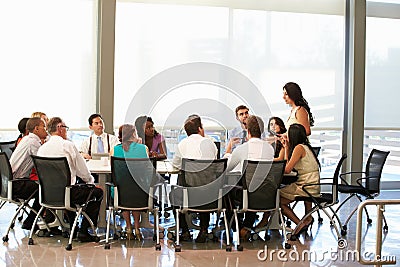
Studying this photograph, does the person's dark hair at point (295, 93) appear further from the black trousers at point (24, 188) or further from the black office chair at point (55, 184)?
the black trousers at point (24, 188)

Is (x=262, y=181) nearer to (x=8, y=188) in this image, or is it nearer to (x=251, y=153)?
(x=251, y=153)

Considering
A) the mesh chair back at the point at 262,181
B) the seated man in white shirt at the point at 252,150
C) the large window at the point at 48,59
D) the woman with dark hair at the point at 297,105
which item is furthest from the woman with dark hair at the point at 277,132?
the large window at the point at 48,59

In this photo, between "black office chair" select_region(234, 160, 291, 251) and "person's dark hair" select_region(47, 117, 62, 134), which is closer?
"black office chair" select_region(234, 160, 291, 251)

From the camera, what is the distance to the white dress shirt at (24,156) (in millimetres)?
6773

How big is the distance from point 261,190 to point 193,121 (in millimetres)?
946

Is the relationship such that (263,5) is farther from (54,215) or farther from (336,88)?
(54,215)

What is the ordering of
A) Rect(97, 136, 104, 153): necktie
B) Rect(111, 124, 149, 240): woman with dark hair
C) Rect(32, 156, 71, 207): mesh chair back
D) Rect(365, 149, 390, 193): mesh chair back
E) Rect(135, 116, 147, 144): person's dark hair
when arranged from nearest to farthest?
Rect(32, 156, 71, 207): mesh chair back < Rect(111, 124, 149, 240): woman with dark hair < Rect(365, 149, 390, 193): mesh chair back < Rect(135, 116, 147, 144): person's dark hair < Rect(97, 136, 104, 153): necktie

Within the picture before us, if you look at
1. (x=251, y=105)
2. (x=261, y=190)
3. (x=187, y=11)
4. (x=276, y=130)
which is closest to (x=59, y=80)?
(x=187, y=11)

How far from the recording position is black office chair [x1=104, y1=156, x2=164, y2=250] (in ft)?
20.4

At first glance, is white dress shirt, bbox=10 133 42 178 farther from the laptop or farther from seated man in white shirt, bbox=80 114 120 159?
seated man in white shirt, bbox=80 114 120 159

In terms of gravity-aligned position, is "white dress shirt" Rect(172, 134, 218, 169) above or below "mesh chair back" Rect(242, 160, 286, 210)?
above

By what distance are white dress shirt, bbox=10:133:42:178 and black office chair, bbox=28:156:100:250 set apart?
59 centimetres

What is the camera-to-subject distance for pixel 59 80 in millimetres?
9789

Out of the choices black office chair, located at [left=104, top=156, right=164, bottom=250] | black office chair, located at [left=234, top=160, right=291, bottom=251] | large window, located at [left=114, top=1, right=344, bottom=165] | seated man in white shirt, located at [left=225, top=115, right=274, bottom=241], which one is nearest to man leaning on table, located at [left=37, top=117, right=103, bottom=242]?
black office chair, located at [left=104, top=156, right=164, bottom=250]
